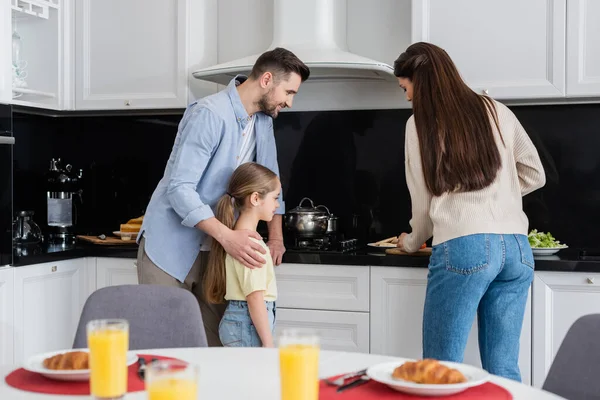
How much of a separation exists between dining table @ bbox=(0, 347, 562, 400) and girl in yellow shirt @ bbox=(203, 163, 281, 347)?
0.70 m

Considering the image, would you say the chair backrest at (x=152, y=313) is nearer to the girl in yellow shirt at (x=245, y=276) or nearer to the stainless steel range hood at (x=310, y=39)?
the girl in yellow shirt at (x=245, y=276)

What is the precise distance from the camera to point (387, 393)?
141 centimetres

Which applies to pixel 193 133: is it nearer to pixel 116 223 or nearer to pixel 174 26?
pixel 174 26

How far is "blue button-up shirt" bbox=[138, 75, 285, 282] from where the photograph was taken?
2.71m

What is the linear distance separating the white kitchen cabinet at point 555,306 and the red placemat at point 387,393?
1497mm

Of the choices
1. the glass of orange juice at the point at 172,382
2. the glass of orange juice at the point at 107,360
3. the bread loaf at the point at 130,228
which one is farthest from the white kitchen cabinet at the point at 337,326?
the glass of orange juice at the point at 172,382

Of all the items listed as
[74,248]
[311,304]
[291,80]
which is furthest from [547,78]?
[74,248]

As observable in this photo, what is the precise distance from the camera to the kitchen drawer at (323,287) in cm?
305

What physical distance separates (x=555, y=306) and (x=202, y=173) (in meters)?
1.29

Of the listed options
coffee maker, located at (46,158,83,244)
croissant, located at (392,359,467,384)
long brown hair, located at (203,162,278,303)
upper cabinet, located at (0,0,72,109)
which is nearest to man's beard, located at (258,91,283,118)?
long brown hair, located at (203,162,278,303)

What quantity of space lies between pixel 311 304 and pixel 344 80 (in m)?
1.03

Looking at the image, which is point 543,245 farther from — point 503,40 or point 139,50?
point 139,50

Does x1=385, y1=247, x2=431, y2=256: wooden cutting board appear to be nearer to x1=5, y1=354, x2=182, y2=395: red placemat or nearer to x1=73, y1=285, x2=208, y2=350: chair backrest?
x1=73, y1=285, x2=208, y2=350: chair backrest

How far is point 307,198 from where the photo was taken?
3.52 meters
